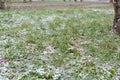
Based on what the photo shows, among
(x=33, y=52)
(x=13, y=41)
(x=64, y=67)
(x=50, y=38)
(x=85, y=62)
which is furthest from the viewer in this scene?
(x=50, y=38)

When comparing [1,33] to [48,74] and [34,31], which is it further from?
[48,74]

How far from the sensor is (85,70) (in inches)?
321

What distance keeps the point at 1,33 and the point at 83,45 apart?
3808mm

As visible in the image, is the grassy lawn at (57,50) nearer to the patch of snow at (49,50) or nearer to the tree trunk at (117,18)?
the patch of snow at (49,50)

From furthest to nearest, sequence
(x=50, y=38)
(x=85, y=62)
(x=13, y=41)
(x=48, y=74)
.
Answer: (x=50, y=38), (x=13, y=41), (x=85, y=62), (x=48, y=74)

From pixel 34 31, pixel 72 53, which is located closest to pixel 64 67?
pixel 72 53

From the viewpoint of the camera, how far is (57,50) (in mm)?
9883

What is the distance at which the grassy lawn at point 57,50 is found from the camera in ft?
25.8

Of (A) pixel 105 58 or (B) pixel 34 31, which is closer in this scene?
(A) pixel 105 58

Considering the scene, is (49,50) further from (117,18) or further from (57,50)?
(117,18)

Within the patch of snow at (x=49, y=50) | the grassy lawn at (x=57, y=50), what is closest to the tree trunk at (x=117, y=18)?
the grassy lawn at (x=57, y=50)

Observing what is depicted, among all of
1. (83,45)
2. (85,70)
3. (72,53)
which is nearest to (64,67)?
(85,70)

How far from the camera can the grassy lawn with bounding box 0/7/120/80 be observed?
7871mm

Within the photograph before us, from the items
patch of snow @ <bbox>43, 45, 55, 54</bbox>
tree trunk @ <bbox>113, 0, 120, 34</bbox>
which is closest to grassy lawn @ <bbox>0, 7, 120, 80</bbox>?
patch of snow @ <bbox>43, 45, 55, 54</bbox>
